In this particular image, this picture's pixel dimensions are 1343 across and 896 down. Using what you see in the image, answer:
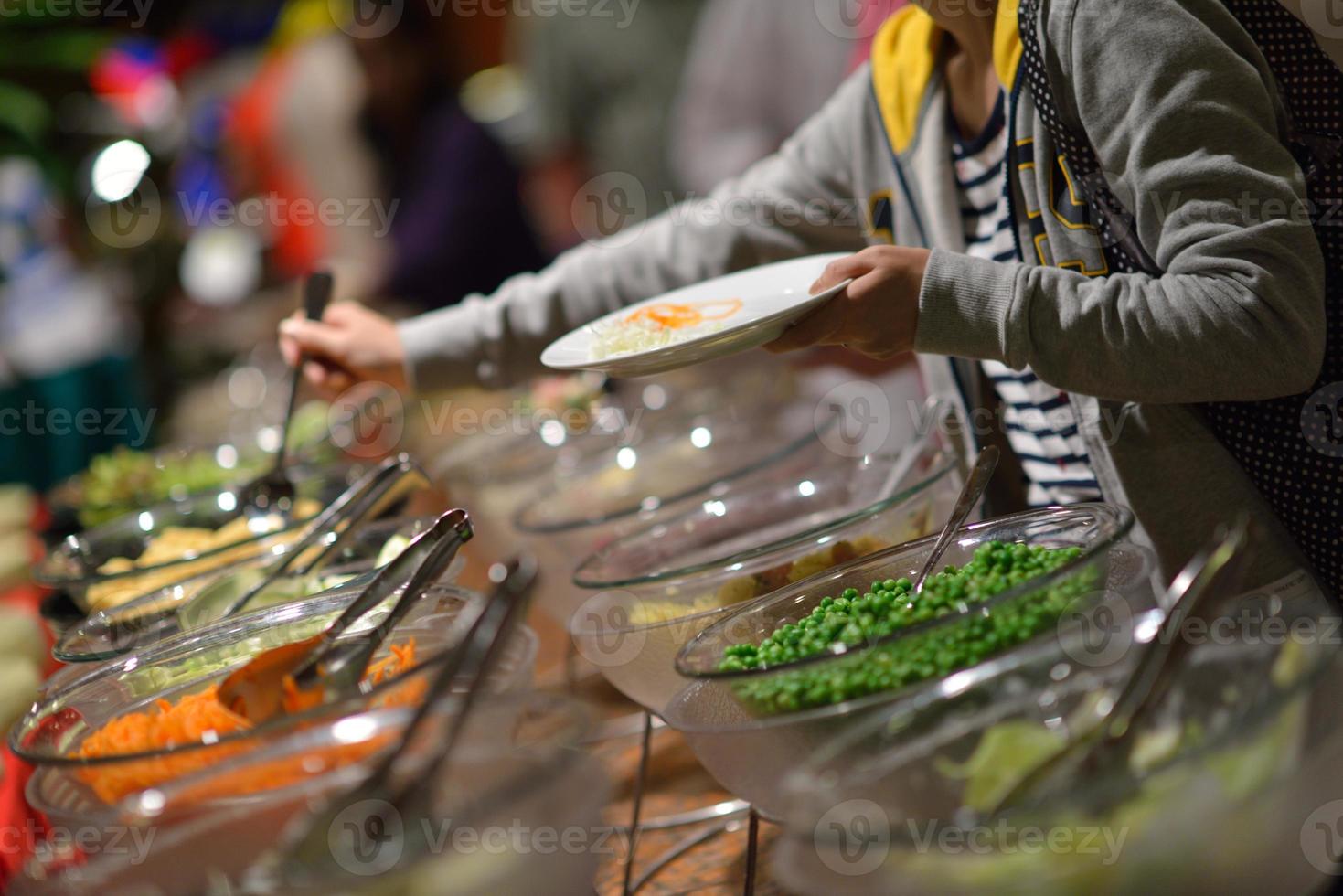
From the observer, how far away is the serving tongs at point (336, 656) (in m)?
0.74

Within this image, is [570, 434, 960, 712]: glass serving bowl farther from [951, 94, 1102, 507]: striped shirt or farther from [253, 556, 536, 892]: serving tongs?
[253, 556, 536, 892]: serving tongs

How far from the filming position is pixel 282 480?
4.53 ft

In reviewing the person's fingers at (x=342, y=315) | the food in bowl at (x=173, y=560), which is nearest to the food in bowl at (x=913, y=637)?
the food in bowl at (x=173, y=560)

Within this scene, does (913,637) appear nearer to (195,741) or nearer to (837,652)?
(837,652)

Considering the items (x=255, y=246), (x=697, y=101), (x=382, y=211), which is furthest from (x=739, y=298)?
(x=255, y=246)

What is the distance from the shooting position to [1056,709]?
557 mm

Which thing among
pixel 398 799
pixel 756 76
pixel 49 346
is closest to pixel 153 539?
pixel 398 799

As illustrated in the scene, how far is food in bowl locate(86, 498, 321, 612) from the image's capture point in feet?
3.75

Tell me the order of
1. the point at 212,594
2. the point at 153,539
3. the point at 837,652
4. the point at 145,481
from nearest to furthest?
the point at 837,652 → the point at 212,594 → the point at 153,539 → the point at 145,481

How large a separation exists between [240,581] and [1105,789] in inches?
33.6

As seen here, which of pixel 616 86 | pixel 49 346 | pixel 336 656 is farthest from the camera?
pixel 616 86

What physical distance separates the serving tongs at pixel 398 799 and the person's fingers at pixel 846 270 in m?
0.41

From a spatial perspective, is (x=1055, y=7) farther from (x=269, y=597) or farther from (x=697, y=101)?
(x=697, y=101)

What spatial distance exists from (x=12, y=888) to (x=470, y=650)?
0.29 meters
